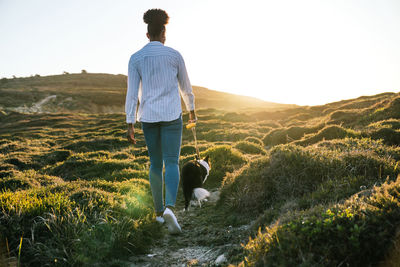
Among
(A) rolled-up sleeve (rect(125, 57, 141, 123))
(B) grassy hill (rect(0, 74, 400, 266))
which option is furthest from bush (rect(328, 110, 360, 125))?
(A) rolled-up sleeve (rect(125, 57, 141, 123))

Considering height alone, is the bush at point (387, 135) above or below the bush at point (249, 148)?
above

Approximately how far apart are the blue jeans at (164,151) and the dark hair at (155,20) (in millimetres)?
1288

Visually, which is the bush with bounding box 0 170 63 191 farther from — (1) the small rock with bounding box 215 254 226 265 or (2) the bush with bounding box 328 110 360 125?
(2) the bush with bounding box 328 110 360 125

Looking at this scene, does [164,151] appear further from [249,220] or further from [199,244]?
[249,220]

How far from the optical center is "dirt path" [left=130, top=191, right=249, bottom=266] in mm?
3240

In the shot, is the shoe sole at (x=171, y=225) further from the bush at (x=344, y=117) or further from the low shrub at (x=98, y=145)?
the bush at (x=344, y=117)

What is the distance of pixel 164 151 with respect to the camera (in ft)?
12.8

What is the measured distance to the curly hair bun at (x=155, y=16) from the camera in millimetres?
3852

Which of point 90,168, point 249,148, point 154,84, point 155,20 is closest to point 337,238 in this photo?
point 154,84

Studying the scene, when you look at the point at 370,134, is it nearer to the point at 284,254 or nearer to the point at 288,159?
the point at 288,159

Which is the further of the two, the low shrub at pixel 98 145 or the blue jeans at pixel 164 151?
the low shrub at pixel 98 145

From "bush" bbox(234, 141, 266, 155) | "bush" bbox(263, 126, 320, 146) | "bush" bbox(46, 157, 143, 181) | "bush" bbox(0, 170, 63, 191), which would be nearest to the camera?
"bush" bbox(0, 170, 63, 191)

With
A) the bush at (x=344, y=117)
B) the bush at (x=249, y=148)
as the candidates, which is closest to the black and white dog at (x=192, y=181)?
the bush at (x=249, y=148)

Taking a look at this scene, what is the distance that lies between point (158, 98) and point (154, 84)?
0.67 feet
